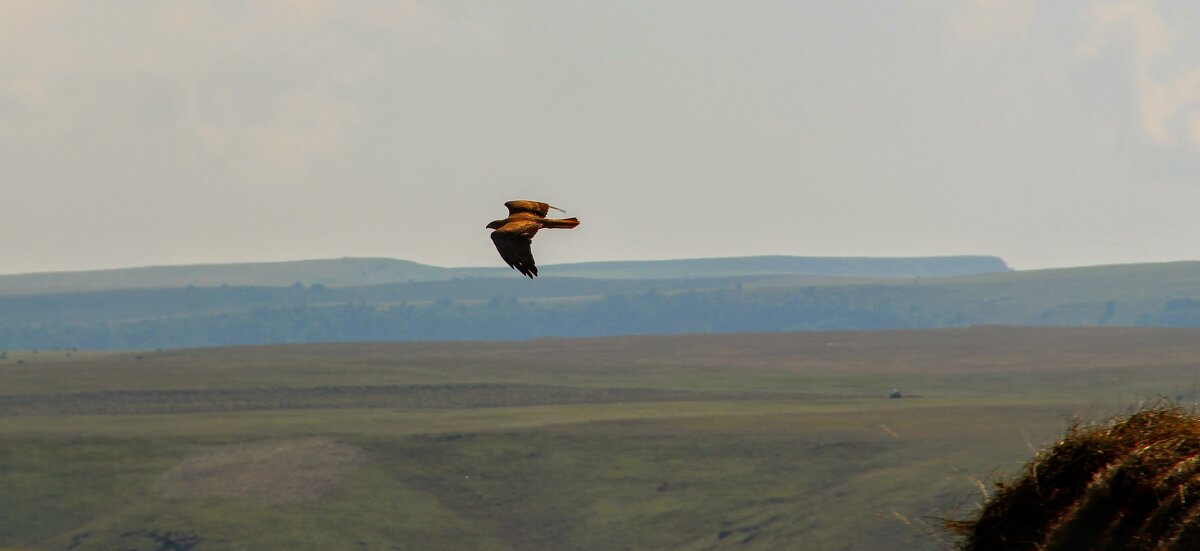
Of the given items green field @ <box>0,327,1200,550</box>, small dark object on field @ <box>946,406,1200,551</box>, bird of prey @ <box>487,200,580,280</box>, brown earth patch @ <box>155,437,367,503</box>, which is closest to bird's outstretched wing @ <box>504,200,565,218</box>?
bird of prey @ <box>487,200,580,280</box>

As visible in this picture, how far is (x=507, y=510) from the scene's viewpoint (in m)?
141

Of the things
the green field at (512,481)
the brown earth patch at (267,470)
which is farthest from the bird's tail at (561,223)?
the brown earth patch at (267,470)

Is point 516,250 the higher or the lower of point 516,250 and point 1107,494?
the higher

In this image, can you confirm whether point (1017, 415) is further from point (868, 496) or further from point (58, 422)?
point (58, 422)

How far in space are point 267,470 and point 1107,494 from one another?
14138 centimetres

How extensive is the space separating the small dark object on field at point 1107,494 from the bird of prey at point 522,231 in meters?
7.27

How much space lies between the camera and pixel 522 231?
22156 mm

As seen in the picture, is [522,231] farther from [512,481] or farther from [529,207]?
[512,481]

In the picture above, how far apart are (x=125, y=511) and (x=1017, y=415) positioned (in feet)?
260

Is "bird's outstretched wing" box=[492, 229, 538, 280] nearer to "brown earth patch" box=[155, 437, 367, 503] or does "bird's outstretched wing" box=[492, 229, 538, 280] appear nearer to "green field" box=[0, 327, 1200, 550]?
"green field" box=[0, 327, 1200, 550]

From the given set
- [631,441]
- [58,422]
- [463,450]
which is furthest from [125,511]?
[58,422]

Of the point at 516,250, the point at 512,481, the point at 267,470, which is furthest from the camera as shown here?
the point at 267,470

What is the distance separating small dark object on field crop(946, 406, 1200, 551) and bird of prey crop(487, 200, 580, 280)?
286 inches

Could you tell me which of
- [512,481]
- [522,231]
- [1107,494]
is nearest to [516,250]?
[522,231]
